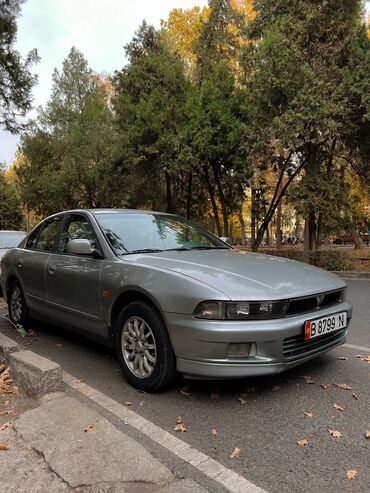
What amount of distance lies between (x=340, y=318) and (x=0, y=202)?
139 ft

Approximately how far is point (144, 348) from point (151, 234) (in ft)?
4.47

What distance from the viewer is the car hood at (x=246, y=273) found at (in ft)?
10.8

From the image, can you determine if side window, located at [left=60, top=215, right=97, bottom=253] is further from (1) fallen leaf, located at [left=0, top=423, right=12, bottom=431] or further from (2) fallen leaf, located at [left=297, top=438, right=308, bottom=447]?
(2) fallen leaf, located at [left=297, top=438, right=308, bottom=447]

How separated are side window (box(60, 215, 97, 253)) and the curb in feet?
4.06

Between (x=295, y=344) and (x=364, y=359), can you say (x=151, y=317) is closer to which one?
(x=295, y=344)

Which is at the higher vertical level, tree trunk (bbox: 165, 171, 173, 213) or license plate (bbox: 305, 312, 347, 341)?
tree trunk (bbox: 165, 171, 173, 213)

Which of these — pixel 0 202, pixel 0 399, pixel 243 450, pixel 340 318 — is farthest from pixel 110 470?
pixel 0 202

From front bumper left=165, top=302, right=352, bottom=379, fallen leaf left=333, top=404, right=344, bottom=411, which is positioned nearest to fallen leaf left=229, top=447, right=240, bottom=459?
front bumper left=165, top=302, right=352, bottom=379

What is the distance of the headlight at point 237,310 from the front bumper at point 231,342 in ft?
0.14

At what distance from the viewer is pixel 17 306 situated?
599 cm

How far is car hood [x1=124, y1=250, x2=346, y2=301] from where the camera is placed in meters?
3.30

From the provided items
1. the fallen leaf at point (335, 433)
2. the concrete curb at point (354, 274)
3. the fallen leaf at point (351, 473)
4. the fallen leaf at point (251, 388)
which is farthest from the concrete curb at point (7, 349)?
the concrete curb at point (354, 274)

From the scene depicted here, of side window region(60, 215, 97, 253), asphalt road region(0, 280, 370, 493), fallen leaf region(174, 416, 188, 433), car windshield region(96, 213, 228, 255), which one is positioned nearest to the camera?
asphalt road region(0, 280, 370, 493)

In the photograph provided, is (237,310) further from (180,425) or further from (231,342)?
(180,425)
